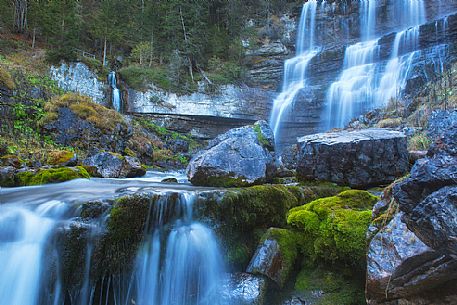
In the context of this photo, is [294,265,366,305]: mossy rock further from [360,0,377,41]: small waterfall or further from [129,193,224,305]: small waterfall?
[360,0,377,41]: small waterfall

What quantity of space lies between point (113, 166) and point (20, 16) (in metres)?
22.5

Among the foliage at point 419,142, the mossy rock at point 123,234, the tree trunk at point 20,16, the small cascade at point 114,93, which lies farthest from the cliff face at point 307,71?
the mossy rock at point 123,234

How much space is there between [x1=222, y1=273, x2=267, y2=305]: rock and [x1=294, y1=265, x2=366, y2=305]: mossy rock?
48 cm

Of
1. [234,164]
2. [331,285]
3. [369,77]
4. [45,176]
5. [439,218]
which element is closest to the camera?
[439,218]

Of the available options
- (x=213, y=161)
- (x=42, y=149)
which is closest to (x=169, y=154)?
(x=42, y=149)

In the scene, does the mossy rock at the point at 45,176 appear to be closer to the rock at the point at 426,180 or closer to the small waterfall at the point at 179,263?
the small waterfall at the point at 179,263

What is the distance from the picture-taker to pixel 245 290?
4.15m

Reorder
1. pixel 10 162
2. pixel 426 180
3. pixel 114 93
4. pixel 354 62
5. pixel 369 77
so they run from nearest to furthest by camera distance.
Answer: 1. pixel 426 180
2. pixel 10 162
3. pixel 369 77
4. pixel 114 93
5. pixel 354 62

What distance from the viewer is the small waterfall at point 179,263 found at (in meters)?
4.53

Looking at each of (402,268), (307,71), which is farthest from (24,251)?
(307,71)

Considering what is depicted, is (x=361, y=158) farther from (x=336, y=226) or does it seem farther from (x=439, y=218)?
(x=439, y=218)

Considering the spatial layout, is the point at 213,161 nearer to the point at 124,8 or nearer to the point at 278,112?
the point at 278,112

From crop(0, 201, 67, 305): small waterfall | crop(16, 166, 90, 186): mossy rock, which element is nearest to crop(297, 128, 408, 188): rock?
crop(0, 201, 67, 305): small waterfall

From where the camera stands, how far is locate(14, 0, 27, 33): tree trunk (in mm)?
24453
